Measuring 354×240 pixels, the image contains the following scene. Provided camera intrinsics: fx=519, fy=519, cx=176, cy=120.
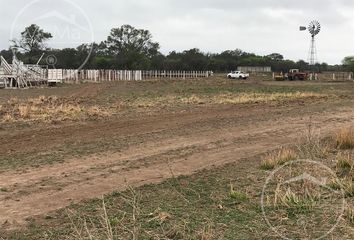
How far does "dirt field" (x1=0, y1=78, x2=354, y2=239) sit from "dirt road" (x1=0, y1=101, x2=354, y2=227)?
0.04 ft

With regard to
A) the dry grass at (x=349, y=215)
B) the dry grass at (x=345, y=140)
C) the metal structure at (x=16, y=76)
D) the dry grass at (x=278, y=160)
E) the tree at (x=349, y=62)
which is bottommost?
the dry grass at (x=349, y=215)

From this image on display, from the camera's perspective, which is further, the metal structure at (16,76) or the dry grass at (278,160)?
the metal structure at (16,76)

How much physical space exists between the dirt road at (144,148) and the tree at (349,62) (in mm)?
76267

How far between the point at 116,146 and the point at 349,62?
88.0 meters

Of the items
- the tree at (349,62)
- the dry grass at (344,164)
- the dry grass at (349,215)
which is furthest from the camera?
the tree at (349,62)

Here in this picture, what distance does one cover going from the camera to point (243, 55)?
131500mm

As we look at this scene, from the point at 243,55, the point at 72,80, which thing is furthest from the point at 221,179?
the point at 243,55

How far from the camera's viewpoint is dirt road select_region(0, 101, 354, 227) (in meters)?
6.83

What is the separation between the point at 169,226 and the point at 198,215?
50 centimetres

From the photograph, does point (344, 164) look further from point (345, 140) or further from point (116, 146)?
point (116, 146)

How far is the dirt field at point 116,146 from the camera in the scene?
22.3 feet

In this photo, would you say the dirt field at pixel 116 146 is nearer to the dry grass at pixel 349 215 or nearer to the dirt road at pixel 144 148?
the dirt road at pixel 144 148

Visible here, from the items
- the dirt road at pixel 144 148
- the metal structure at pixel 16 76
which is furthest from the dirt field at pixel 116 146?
the metal structure at pixel 16 76

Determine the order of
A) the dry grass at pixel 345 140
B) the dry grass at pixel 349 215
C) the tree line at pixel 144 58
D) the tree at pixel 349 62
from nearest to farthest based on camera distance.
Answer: the dry grass at pixel 349 215 → the dry grass at pixel 345 140 → the tree line at pixel 144 58 → the tree at pixel 349 62
